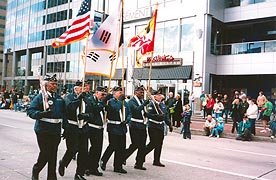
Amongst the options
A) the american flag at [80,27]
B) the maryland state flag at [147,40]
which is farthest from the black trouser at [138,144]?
the maryland state flag at [147,40]

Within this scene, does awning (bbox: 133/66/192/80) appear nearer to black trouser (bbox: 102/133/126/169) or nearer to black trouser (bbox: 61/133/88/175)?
black trouser (bbox: 102/133/126/169)

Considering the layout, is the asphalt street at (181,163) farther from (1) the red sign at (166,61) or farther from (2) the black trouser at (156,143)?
(1) the red sign at (166,61)

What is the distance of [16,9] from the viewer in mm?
72312

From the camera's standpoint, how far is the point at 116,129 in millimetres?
7520

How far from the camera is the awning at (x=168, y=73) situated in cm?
2869

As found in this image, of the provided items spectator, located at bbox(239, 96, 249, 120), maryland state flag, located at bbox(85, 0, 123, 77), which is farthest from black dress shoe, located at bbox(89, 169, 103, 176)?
spectator, located at bbox(239, 96, 249, 120)

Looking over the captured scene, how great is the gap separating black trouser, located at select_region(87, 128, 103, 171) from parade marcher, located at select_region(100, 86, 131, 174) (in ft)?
1.18

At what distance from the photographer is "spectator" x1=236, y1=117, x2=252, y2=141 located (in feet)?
51.7

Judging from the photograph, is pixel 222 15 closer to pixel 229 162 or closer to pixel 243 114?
pixel 243 114

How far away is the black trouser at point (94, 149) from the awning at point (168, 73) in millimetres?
21810

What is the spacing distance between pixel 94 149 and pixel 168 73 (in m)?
23.2

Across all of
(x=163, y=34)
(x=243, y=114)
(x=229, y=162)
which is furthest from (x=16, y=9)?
(x=229, y=162)

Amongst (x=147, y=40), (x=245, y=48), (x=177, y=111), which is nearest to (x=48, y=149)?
(x=147, y=40)

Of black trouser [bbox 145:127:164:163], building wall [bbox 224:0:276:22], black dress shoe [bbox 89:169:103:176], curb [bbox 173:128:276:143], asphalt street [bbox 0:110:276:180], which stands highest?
building wall [bbox 224:0:276:22]
